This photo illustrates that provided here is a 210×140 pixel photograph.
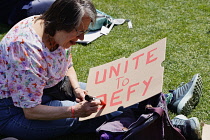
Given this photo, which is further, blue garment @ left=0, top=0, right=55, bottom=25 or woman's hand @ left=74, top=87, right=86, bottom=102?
blue garment @ left=0, top=0, right=55, bottom=25

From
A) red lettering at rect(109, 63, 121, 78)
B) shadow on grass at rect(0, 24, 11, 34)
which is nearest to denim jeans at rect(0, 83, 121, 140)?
red lettering at rect(109, 63, 121, 78)

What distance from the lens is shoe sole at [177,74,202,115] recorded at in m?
2.53

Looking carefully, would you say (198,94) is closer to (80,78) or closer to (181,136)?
(181,136)

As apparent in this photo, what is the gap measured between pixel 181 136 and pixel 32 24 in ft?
3.95

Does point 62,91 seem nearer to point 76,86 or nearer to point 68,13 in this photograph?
point 76,86

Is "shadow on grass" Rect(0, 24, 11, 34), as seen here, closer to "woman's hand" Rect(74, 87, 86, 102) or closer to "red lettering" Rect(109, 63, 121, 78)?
"woman's hand" Rect(74, 87, 86, 102)

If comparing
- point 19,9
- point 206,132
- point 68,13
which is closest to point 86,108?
point 68,13

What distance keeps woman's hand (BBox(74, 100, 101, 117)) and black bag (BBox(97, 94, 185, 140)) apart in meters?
0.14

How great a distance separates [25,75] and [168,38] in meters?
2.48

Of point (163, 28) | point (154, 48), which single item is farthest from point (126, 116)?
point (163, 28)

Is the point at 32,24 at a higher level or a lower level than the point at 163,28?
higher

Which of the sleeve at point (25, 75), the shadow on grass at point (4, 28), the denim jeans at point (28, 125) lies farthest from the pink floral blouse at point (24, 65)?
the shadow on grass at point (4, 28)

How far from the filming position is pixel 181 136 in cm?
211

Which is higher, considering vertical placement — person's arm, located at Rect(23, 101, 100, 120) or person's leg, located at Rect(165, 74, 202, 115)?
person's arm, located at Rect(23, 101, 100, 120)
